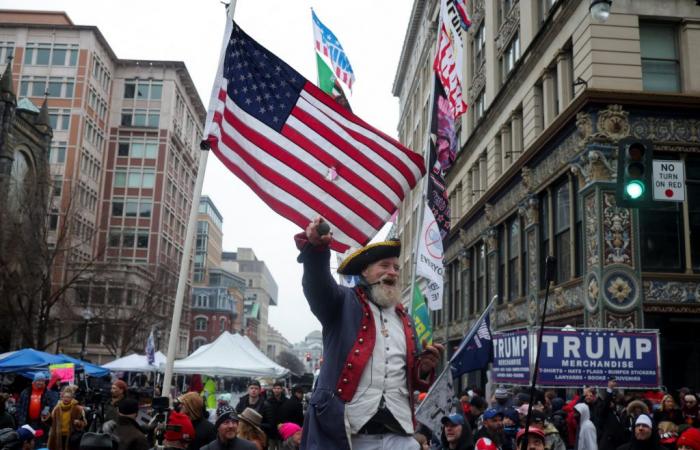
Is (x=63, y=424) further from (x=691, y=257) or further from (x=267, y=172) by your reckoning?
(x=691, y=257)

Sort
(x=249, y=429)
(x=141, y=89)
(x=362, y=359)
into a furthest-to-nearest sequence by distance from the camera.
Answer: (x=141, y=89) → (x=249, y=429) → (x=362, y=359)

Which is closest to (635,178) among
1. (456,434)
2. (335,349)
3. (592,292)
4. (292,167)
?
(456,434)

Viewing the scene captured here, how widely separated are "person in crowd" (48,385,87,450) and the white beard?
25.4ft

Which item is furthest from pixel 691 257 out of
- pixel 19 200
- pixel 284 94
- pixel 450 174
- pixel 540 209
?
pixel 19 200

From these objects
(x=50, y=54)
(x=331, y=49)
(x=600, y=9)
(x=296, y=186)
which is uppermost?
(x=50, y=54)

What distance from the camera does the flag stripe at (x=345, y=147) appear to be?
21.6 ft

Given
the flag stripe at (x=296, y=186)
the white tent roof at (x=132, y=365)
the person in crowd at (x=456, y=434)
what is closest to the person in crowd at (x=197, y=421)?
the person in crowd at (x=456, y=434)

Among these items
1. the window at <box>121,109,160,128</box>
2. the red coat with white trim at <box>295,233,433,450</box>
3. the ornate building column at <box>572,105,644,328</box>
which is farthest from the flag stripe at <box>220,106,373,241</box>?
the window at <box>121,109,160,128</box>

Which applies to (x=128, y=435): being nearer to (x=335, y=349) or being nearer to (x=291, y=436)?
(x=291, y=436)

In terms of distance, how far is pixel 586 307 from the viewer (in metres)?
17.3

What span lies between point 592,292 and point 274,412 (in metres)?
8.86

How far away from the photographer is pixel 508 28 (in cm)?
2677

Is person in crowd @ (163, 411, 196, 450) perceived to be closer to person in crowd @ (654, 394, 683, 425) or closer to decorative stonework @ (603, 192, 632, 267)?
person in crowd @ (654, 394, 683, 425)

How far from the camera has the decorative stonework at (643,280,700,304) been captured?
16.8 meters
